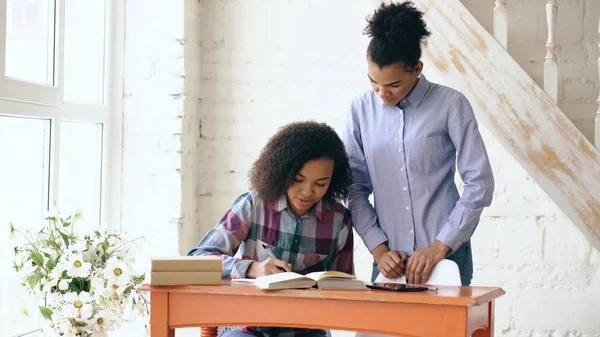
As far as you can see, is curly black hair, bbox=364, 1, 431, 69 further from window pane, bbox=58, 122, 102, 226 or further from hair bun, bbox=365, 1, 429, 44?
window pane, bbox=58, 122, 102, 226

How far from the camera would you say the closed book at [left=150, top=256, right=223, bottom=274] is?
81.7 inches

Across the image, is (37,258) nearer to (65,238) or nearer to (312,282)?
(65,238)

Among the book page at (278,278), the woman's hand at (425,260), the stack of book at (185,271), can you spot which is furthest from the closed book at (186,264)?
the woman's hand at (425,260)

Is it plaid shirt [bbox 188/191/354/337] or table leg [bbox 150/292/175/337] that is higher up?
plaid shirt [bbox 188/191/354/337]

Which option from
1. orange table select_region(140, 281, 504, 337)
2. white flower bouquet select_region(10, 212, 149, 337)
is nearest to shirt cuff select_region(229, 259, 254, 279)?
orange table select_region(140, 281, 504, 337)

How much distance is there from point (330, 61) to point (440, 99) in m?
1.11

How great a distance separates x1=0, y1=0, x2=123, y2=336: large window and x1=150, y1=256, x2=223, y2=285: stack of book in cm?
55

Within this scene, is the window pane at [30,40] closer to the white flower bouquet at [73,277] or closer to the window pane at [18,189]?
the window pane at [18,189]

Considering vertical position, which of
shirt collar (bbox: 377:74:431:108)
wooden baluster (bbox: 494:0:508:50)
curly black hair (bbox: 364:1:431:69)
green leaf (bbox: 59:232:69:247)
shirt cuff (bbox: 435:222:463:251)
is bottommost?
green leaf (bbox: 59:232:69:247)

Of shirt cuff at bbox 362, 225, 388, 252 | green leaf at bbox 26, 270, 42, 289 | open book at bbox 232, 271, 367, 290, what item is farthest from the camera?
shirt cuff at bbox 362, 225, 388, 252

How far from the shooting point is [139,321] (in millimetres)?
3439

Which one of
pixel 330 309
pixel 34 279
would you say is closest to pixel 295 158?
pixel 330 309

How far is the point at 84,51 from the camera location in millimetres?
3314

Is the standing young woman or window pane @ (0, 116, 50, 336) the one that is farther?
window pane @ (0, 116, 50, 336)
